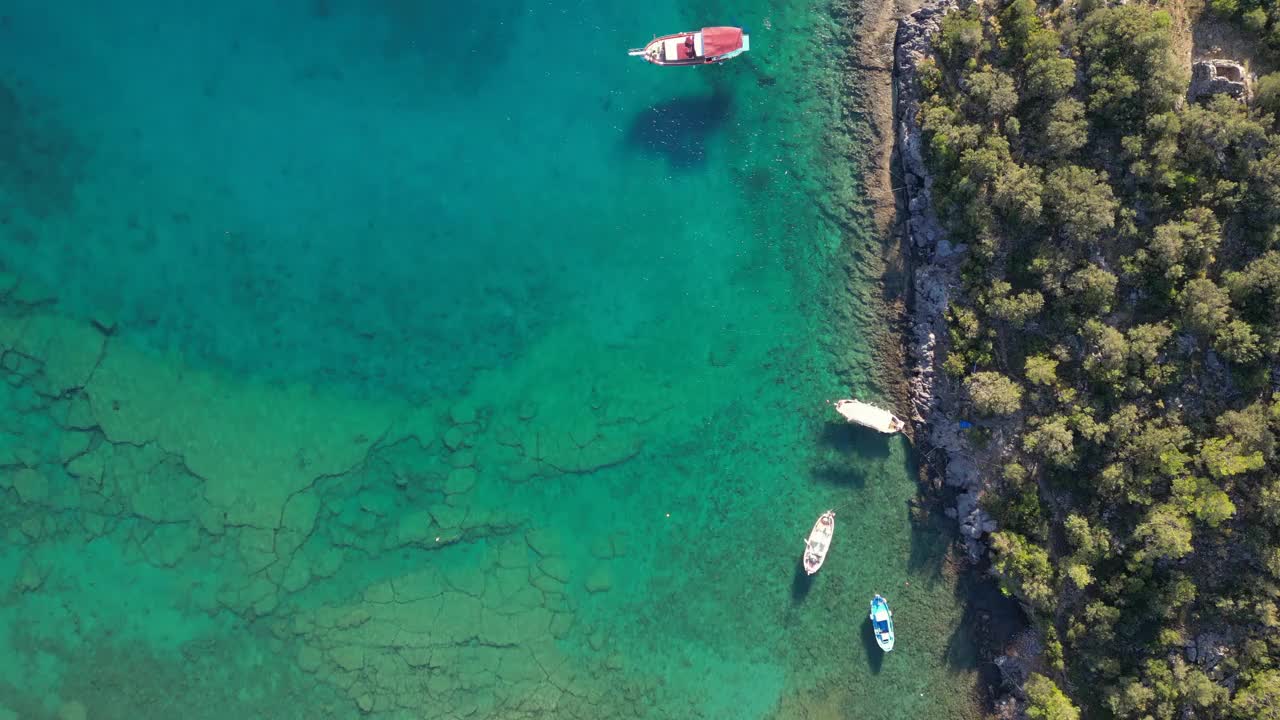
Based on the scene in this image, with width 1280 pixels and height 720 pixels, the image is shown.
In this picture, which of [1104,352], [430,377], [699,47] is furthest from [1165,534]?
[430,377]

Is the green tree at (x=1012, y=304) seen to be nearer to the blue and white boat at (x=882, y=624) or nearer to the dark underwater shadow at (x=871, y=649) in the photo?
the blue and white boat at (x=882, y=624)

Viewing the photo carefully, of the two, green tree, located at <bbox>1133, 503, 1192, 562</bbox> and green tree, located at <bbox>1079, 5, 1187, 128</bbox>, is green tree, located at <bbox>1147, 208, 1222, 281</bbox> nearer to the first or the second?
green tree, located at <bbox>1079, 5, 1187, 128</bbox>

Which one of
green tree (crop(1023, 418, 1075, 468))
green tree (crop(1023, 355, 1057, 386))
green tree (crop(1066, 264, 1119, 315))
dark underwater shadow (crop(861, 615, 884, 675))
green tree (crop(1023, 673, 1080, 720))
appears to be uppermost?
green tree (crop(1066, 264, 1119, 315))

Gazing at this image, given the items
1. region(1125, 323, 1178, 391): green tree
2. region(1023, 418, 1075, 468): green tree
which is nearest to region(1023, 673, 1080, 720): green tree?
region(1023, 418, 1075, 468): green tree

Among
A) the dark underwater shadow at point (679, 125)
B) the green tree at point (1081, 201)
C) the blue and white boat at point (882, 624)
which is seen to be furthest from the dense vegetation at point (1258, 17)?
the blue and white boat at point (882, 624)

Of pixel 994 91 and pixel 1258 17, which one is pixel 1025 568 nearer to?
pixel 994 91
